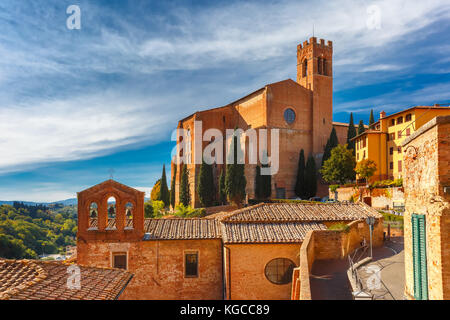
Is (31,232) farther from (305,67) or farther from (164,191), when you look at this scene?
(305,67)

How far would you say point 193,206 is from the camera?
157 ft

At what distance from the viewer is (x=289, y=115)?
148 feet

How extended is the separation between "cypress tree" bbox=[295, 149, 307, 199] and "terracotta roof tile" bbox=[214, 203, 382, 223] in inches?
926

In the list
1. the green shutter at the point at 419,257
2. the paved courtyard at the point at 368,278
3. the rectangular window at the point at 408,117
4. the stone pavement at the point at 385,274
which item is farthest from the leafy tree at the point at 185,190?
the green shutter at the point at 419,257

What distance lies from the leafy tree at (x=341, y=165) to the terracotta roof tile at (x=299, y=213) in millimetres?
19566

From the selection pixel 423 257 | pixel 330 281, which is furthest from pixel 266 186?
pixel 423 257

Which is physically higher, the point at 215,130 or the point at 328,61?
the point at 328,61

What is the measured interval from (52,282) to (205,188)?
36.2m

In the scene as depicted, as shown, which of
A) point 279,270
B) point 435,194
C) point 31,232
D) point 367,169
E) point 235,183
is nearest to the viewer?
point 435,194

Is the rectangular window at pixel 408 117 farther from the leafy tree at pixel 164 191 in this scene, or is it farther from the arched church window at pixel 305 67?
the leafy tree at pixel 164 191
